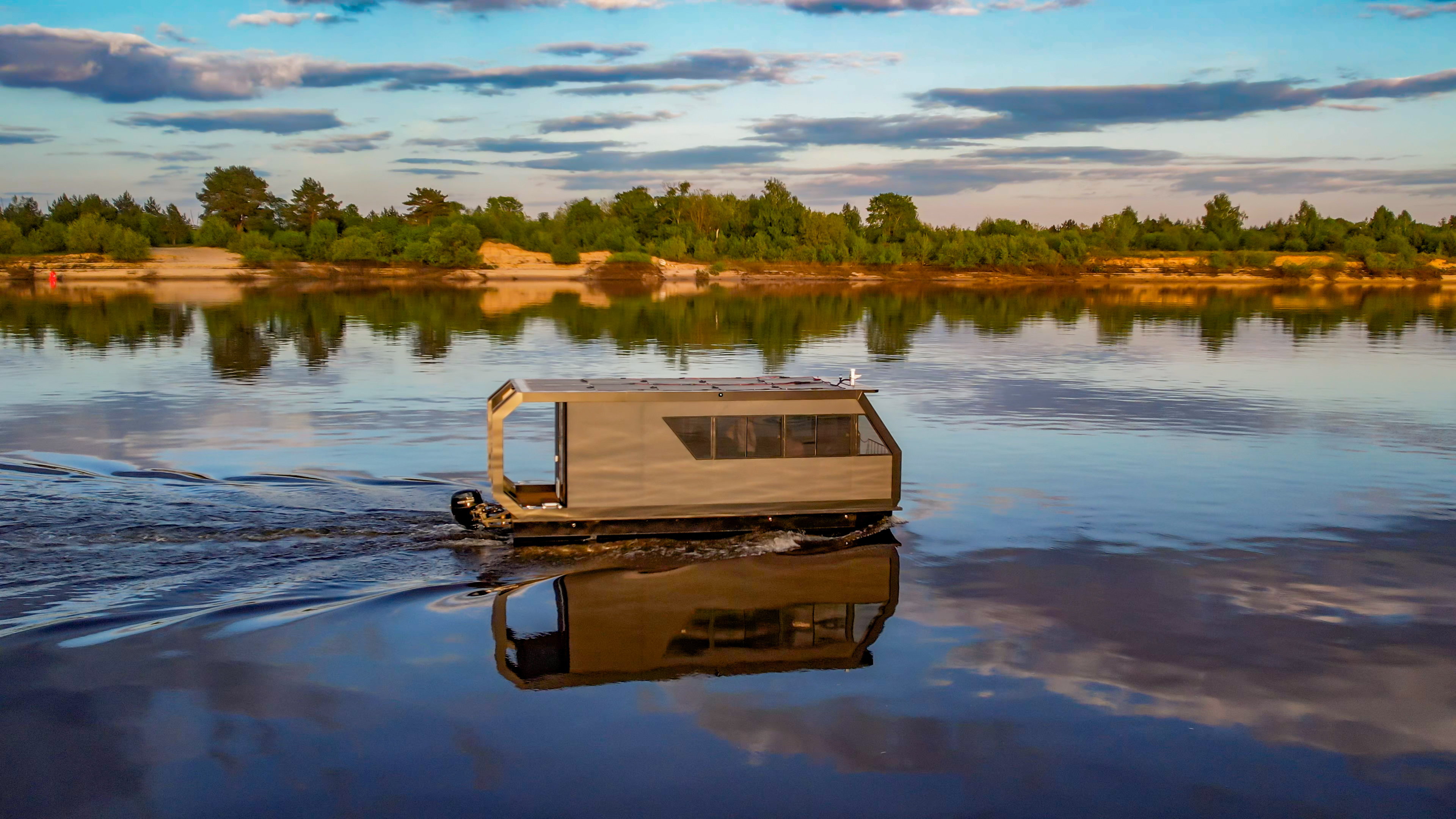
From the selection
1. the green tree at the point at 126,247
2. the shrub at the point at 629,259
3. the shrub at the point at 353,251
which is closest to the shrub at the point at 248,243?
the shrub at the point at 353,251

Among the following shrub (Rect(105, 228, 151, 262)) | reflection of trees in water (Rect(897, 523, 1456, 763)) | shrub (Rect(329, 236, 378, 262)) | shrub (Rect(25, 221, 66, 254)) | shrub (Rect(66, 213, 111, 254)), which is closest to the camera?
reflection of trees in water (Rect(897, 523, 1456, 763))

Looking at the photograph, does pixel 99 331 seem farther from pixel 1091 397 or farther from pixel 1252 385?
pixel 1252 385

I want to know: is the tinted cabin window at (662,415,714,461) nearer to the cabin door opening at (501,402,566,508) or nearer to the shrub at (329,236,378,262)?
the cabin door opening at (501,402,566,508)

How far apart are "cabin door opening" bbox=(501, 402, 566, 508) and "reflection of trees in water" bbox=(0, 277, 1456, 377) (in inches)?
725

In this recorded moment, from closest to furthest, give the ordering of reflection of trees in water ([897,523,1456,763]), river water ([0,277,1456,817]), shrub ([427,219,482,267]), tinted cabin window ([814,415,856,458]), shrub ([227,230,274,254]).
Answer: river water ([0,277,1456,817]) → reflection of trees in water ([897,523,1456,763]) → tinted cabin window ([814,415,856,458]) → shrub ([427,219,482,267]) → shrub ([227,230,274,254])

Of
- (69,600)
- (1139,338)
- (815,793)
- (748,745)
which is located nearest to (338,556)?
(69,600)

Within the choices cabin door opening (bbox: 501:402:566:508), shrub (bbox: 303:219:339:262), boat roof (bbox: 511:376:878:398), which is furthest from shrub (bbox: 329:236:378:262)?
boat roof (bbox: 511:376:878:398)

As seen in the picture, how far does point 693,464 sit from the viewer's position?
887 inches

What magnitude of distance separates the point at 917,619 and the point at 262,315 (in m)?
82.7

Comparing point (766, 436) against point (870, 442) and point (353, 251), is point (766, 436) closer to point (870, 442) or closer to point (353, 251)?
point (870, 442)

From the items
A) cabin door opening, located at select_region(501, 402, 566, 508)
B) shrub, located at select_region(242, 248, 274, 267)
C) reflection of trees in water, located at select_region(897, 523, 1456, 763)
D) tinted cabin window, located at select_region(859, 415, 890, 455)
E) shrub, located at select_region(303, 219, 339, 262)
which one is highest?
shrub, located at select_region(303, 219, 339, 262)

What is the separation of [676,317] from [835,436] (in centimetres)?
7092

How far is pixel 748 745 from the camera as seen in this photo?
45.7 ft

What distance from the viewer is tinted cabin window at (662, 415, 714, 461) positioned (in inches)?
888
